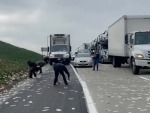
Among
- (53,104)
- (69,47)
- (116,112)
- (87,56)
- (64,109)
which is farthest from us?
(69,47)

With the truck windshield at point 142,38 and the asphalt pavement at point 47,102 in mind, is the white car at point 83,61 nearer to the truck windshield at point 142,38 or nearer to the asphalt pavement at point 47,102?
the truck windshield at point 142,38

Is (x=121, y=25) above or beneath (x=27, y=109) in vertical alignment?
above

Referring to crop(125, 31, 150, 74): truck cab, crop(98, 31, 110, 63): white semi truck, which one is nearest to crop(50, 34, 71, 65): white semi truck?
crop(98, 31, 110, 63): white semi truck

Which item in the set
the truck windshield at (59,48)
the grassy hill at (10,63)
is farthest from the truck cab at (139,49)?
the truck windshield at (59,48)

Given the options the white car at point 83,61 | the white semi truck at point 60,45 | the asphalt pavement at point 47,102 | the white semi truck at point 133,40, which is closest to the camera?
the asphalt pavement at point 47,102

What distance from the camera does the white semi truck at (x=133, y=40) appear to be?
2855 centimetres

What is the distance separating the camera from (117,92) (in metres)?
17.8

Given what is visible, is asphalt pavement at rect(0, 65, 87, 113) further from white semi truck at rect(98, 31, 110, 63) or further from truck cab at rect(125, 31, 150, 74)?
white semi truck at rect(98, 31, 110, 63)

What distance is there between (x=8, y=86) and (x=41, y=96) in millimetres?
6376

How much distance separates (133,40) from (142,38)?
2.06 ft

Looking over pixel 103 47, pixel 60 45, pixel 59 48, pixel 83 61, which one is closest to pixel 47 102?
pixel 83 61

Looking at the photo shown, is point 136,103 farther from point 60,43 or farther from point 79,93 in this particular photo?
point 60,43

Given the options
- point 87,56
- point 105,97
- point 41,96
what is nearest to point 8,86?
point 41,96

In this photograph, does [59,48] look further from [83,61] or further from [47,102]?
[47,102]
